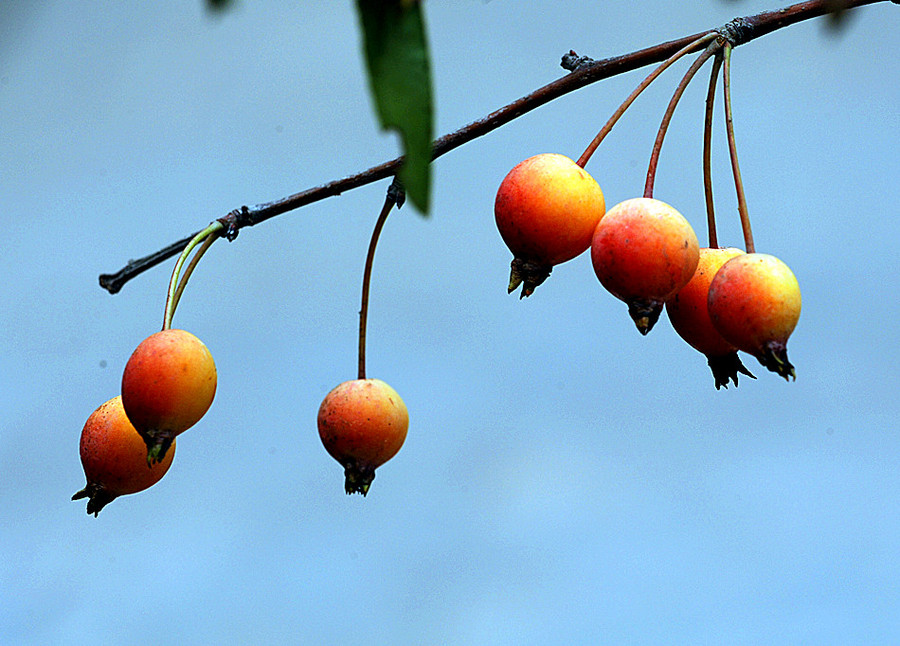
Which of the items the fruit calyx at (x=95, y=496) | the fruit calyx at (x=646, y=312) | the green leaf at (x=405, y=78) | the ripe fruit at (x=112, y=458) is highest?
the green leaf at (x=405, y=78)

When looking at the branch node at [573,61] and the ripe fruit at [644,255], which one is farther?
the branch node at [573,61]

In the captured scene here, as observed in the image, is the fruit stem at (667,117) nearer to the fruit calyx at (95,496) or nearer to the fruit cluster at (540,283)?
the fruit cluster at (540,283)

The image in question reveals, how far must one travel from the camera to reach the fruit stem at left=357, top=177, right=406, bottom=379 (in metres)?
0.52

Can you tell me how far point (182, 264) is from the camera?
1.67ft

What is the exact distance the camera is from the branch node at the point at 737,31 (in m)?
0.48

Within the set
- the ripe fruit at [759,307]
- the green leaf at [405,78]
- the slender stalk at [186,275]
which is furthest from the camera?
the slender stalk at [186,275]

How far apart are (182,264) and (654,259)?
0.84 feet

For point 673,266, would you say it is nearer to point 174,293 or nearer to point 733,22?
point 733,22

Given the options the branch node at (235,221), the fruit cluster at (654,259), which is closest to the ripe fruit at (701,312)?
the fruit cluster at (654,259)

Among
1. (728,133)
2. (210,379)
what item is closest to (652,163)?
(728,133)

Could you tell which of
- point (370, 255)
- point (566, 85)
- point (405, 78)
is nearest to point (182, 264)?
point (370, 255)

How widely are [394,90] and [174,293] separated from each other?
327 mm

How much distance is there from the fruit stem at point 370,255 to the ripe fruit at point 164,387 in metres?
0.11

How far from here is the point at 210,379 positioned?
47 centimetres
